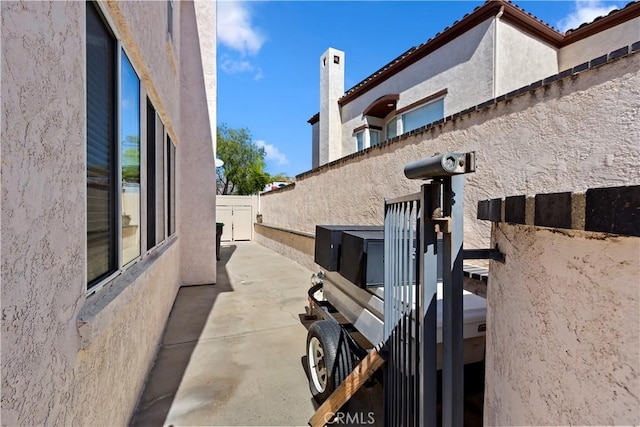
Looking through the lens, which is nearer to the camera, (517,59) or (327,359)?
(327,359)

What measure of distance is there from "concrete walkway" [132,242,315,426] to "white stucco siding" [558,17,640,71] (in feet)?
26.9

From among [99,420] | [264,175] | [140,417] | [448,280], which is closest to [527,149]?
[448,280]

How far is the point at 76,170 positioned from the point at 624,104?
3845 mm

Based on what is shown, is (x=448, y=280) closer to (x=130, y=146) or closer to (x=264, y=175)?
(x=130, y=146)

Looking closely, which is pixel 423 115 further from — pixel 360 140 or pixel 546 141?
pixel 546 141

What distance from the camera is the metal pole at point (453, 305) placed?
5.07 feet

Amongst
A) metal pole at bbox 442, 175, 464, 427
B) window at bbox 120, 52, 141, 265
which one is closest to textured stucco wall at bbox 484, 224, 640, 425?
metal pole at bbox 442, 175, 464, 427

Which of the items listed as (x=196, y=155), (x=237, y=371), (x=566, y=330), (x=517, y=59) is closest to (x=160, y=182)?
(x=237, y=371)

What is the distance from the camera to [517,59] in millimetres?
6410

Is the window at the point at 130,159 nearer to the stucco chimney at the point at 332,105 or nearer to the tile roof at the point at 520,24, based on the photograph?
the tile roof at the point at 520,24

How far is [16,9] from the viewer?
1088mm

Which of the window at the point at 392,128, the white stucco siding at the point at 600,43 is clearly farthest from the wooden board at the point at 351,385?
the white stucco siding at the point at 600,43

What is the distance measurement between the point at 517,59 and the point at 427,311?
7.11 metres

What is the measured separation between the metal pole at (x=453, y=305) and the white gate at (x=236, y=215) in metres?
16.8
